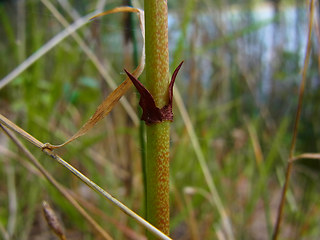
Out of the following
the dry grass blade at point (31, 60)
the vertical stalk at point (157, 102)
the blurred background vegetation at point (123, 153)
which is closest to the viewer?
the vertical stalk at point (157, 102)

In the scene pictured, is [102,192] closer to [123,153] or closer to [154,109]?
[154,109]

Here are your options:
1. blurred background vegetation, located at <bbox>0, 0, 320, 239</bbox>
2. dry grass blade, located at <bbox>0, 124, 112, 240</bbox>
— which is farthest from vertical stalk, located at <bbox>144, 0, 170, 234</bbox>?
blurred background vegetation, located at <bbox>0, 0, 320, 239</bbox>

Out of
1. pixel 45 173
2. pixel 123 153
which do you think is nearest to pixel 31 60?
pixel 45 173

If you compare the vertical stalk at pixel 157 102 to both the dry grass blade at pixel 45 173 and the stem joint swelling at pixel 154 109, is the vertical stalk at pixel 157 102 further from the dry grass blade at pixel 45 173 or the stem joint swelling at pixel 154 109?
the dry grass blade at pixel 45 173

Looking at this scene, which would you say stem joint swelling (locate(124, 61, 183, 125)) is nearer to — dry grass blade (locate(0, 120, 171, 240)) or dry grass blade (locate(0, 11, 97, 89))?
dry grass blade (locate(0, 120, 171, 240))

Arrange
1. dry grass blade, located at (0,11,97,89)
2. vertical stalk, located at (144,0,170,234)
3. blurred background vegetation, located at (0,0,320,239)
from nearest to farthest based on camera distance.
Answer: vertical stalk, located at (144,0,170,234) < dry grass blade, located at (0,11,97,89) < blurred background vegetation, located at (0,0,320,239)

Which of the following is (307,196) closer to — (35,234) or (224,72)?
(224,72)

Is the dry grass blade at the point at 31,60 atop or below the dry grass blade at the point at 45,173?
atop

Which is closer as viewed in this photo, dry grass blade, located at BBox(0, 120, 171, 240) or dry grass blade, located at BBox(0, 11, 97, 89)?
dry grass blade, located at BBox(0, 120, 171, 240)

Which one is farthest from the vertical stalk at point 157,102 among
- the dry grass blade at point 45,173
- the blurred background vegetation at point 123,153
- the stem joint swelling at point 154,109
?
the blurred background vegetation at point 123,153
